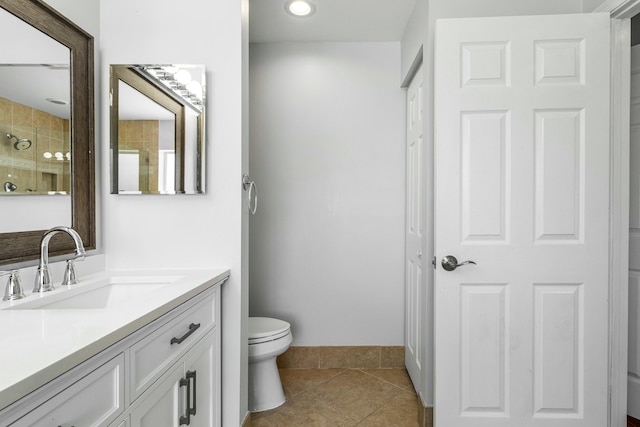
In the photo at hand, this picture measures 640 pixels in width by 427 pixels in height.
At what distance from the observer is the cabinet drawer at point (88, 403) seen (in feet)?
2.27

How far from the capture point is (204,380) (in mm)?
1492

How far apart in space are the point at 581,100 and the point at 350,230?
1538 mm

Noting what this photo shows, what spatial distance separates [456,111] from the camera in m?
1.73

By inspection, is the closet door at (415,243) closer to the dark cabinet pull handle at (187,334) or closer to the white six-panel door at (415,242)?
the white six-panel door at (415,242)

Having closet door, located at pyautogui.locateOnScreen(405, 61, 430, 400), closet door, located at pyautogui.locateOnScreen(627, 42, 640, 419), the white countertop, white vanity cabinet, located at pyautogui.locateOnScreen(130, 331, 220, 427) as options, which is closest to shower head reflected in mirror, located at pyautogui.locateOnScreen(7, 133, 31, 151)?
the white countertop

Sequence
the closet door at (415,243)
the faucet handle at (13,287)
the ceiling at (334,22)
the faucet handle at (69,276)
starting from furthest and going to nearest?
the ceiling at (334,22), the closet door at (415,243), the faucet handle at (69,276), the faucet handle at (13,287)

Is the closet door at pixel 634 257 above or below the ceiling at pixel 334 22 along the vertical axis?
below

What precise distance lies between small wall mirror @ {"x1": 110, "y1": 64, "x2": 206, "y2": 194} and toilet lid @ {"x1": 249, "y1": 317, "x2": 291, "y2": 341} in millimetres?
872

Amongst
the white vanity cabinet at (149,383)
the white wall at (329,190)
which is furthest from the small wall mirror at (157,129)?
the white wall at (329,190)

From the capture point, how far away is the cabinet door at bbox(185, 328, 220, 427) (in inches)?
53.9

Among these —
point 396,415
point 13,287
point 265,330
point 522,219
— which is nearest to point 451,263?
point 522,219

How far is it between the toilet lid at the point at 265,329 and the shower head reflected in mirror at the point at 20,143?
1325 millimetres

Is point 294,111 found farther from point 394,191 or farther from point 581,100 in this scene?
point 581,100

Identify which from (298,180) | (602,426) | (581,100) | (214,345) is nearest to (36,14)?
(214,345)
